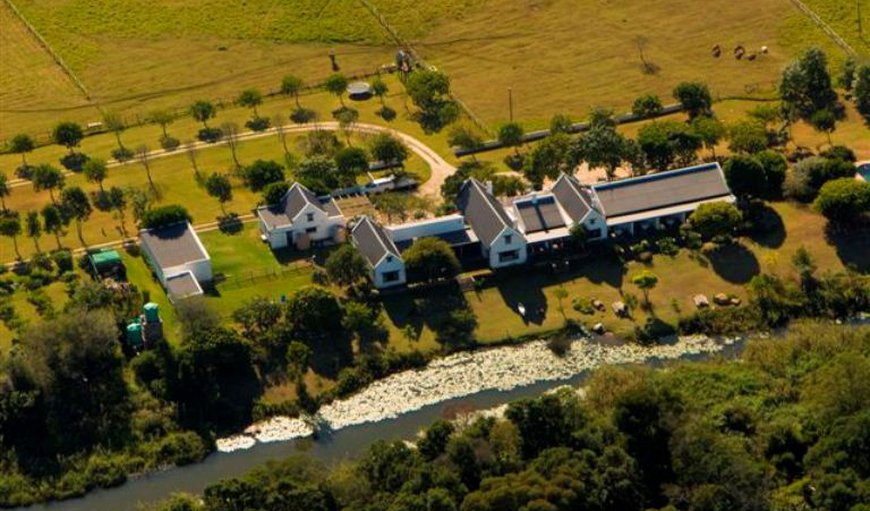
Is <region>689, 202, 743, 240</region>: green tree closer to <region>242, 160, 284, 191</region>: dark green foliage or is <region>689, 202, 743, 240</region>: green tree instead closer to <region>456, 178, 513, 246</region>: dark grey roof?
<region>456, 178, 513, 246</region>: dark grey roof

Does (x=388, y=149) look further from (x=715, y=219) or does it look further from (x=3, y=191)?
(x=3, y=191)

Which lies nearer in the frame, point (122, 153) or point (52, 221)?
point (52, 221)

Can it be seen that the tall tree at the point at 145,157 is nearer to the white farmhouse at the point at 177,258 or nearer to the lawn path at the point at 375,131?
the lawn path at the point at 375,131

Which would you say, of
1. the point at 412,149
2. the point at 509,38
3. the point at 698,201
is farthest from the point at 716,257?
the point at 509,38

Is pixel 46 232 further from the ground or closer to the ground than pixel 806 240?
further from the ground

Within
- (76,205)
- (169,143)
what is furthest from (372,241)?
(169,143)

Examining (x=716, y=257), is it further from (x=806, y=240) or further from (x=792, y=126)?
(x=792, y=126)

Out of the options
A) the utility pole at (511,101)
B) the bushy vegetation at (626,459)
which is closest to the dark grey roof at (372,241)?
the bushy vegetation at (626,459)
